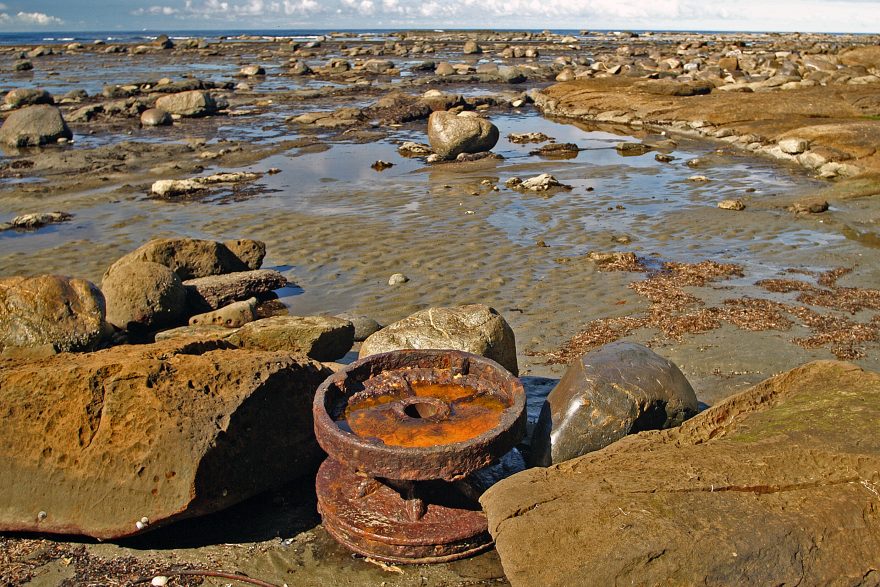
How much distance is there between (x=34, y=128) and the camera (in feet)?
71.1

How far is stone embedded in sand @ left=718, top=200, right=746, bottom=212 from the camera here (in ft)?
43.9

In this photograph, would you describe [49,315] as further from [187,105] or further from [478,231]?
[187,105]

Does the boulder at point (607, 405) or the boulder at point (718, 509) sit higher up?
the boulder at point (718, 509)

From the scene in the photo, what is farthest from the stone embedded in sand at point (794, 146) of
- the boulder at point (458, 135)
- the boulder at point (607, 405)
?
the boulder at point (607, 405)

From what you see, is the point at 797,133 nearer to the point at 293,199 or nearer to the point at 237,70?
the point at 293,199

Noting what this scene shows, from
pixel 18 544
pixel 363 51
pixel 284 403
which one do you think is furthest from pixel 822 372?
pixel 363 51

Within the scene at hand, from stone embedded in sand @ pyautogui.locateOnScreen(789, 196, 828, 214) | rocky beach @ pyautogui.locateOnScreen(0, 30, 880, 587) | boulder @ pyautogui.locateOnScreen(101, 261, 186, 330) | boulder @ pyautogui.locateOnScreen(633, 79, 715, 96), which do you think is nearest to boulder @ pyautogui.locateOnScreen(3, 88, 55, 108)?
rocky beach @ pyautogui.locateOnScreen(0, 30, 880, 587)

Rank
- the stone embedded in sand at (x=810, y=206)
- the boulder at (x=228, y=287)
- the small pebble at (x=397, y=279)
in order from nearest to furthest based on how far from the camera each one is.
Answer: the boulder at (x=228, y=287)
the small pebble at (x=397, y=279)
the stone embedded in sand at (x=810, y=206)

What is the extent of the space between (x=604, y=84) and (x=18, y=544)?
2804cm

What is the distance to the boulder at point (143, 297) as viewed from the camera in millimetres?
8188

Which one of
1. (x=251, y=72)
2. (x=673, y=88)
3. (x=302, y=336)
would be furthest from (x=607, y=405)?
(x=251, y=72)

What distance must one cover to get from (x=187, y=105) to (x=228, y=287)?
2011cm

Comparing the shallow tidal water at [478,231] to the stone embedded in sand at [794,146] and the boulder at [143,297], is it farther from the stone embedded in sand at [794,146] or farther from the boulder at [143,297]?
the boulder at [143,297]

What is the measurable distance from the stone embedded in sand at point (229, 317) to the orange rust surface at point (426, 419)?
3611 mm
